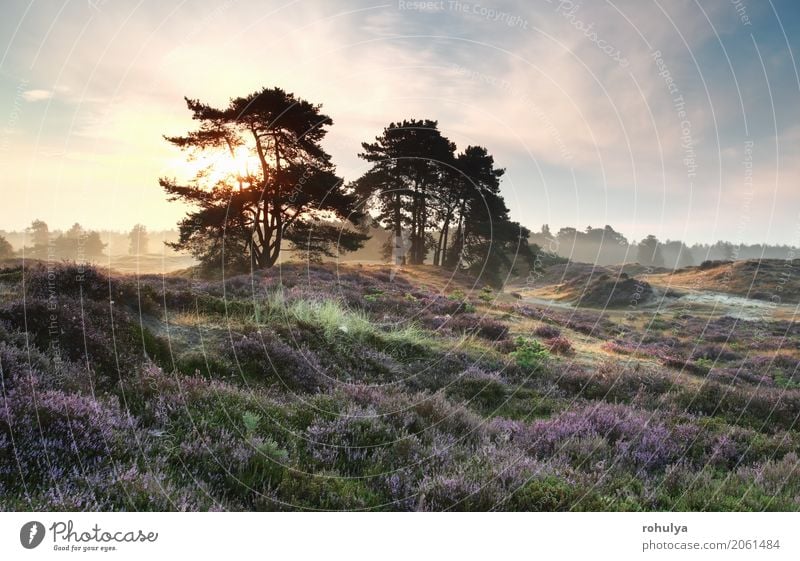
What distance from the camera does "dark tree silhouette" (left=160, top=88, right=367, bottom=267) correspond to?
1711 centimetres

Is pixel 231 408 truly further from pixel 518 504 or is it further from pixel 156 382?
pixel 518 504

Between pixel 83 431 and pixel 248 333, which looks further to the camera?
pixel 248 333

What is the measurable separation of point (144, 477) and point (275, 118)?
60.8 ft

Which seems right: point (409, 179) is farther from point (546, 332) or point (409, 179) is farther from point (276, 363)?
point (276, 363)

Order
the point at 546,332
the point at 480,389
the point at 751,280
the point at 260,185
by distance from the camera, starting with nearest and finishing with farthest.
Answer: the point at 480,389 < the point at 546,332 < the point at 260,185 < the point at 751,280

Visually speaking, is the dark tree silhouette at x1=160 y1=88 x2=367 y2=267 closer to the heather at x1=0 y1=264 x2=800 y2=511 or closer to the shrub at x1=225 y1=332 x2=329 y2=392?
the heather at x1=0 y1=264 x2=800 y2=511

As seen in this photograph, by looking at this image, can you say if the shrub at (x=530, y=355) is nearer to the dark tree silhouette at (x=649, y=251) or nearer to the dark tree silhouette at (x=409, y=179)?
the dark tree silhouette at (x=409, y=179)

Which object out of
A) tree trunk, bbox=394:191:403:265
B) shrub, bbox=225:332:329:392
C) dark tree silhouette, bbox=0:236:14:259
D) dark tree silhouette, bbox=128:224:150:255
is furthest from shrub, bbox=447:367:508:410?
tree trunk, bbox=394:191:403:265

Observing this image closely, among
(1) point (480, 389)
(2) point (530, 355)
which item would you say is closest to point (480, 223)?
(2) point (530, 355)

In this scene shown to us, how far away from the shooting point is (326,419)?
203 inches

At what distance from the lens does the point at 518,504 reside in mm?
4023

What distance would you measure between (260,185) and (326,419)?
14.4 m
